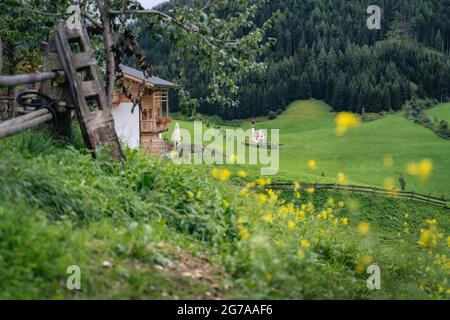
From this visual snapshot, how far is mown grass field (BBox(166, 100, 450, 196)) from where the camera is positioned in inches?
1956

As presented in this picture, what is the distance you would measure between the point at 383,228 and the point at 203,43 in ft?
57.9

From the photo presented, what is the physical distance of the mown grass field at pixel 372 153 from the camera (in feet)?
163

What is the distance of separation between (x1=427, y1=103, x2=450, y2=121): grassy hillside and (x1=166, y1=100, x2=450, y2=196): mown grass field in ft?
19.9

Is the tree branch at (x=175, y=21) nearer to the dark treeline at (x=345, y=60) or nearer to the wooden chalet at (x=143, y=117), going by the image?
the wooden chalet at (x=143, y=117)

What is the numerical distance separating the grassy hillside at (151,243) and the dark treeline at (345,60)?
3560 inches

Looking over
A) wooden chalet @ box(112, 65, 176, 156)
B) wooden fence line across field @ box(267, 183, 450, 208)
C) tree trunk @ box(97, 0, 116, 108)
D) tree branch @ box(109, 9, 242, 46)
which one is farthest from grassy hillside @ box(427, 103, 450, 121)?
tree trunk @ box(97, 0, 116, 108)

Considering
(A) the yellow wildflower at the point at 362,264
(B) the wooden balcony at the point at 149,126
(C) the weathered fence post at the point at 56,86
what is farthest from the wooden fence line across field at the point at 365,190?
(A) the yellow wildflower at the point at 362,264

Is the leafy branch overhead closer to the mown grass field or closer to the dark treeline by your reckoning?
the mown grass field

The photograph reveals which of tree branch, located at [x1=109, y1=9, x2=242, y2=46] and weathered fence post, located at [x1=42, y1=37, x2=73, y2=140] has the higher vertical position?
tree branch, located at [x1=109, y1=9, x2=242, y2=46]

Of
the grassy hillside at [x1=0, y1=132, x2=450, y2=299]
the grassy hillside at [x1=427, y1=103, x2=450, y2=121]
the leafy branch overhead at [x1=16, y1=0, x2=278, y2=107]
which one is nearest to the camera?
the grassy hillside at [x1=0, y1=132, x2=450, y2=299]

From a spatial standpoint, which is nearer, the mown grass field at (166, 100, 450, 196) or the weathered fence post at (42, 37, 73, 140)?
the weathered fence post at (42, 37, 73, 140)
